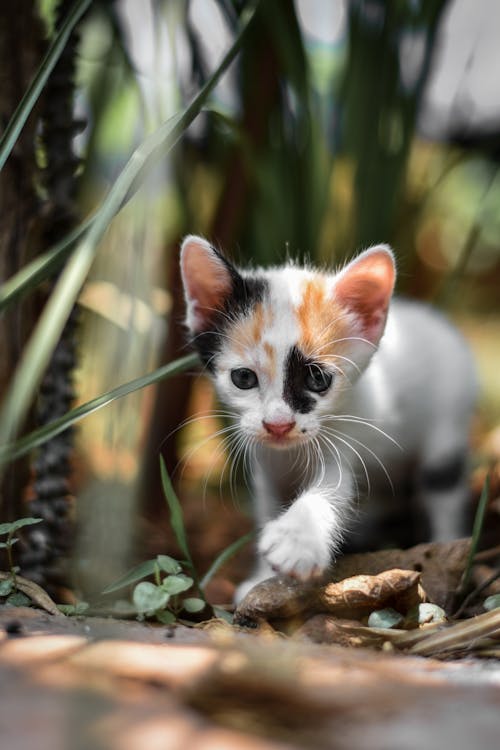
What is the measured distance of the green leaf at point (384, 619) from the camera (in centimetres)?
96

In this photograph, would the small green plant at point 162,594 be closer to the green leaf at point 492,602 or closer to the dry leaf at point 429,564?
the dry leaf at point 429,564

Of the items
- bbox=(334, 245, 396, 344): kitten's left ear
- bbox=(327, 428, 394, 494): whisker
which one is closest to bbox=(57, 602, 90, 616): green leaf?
bbox=(327, 428, 394, 494): whisker

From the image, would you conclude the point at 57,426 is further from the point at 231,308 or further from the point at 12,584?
the point at 231,308

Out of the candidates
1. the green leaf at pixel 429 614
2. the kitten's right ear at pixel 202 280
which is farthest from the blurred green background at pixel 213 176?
the green leaf at pixel 429 614

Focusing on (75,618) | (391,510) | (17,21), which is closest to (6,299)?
(75,618)

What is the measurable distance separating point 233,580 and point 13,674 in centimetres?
86

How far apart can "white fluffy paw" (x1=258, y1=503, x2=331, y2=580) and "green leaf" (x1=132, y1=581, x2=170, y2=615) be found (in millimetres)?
143

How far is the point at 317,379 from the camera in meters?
1.15

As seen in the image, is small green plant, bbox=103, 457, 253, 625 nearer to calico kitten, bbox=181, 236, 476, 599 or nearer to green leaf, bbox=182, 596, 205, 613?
green leaf, bbox=182, 596, 205, 613

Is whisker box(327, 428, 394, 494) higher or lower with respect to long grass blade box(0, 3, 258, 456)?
lower

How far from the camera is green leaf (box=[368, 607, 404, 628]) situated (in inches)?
37.8

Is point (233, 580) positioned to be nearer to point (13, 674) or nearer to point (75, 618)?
point (75, 618)

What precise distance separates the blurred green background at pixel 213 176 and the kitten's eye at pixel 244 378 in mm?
195

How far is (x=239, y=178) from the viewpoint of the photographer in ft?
5.87
